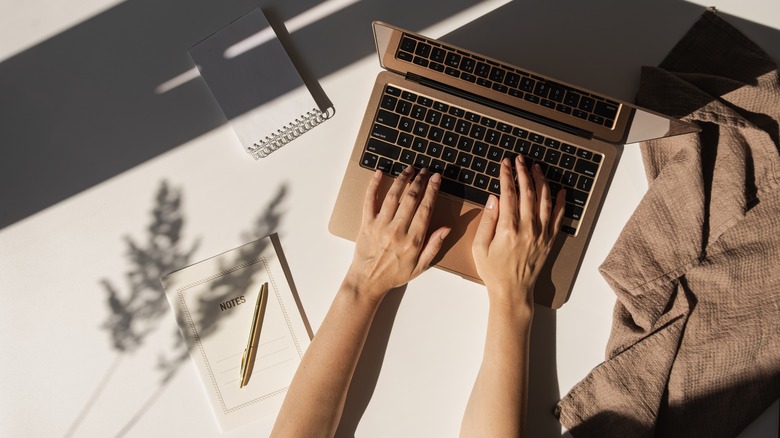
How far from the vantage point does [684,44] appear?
980mm

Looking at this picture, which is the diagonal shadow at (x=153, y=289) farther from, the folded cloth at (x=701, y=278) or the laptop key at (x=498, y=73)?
the folded cloth at (x=701, y=278)

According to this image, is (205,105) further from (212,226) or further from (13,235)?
(13,235)

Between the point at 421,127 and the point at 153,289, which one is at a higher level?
the point at 421,127

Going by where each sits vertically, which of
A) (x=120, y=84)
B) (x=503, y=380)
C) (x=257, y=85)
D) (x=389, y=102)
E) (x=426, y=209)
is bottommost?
(x=503, y=380)

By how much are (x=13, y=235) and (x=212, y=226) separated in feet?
1.33

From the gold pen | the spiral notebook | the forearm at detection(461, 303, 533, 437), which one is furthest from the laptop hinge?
the gold pen

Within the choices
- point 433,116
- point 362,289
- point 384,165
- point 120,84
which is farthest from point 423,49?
point 120,84

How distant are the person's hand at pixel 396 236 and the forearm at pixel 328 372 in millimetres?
44

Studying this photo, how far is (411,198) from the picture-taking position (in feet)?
2.99

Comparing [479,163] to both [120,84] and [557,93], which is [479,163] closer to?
[557,93]

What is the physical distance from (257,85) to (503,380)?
73cm

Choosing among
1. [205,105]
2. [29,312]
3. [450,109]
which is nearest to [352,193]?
[450,109]

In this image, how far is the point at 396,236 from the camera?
0.93 m

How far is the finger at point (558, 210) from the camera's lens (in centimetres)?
92
